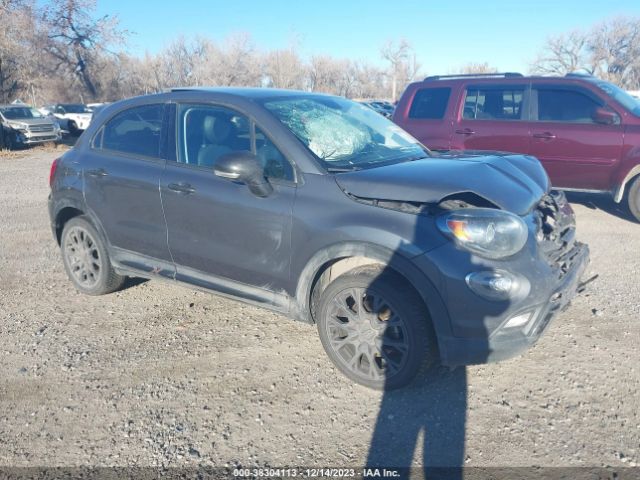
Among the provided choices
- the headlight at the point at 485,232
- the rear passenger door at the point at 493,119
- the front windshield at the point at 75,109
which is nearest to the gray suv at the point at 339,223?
the headlight at the point at 485,232

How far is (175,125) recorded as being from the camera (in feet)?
13.3

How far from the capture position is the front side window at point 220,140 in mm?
3551

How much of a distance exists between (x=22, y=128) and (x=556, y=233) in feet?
70.5

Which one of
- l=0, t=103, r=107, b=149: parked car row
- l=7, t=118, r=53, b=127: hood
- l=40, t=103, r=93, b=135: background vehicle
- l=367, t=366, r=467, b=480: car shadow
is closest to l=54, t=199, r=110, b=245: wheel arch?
l=367, t=366, r=467, b=480: car shadow

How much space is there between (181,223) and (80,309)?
1530 millimetres

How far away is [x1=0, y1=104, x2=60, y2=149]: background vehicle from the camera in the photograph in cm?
2002

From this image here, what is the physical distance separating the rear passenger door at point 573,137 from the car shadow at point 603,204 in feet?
1.16

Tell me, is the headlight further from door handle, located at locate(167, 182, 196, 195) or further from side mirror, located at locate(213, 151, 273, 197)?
door handle, located at locate(167, 182, 196, 195)

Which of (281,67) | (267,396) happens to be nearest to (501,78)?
(267,396)

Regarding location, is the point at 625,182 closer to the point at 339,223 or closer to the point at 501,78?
the point at 501,78

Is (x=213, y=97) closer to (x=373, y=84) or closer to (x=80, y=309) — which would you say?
(x=80, y=309)

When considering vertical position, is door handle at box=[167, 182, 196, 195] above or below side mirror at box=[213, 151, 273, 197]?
below

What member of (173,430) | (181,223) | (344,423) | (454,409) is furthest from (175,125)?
(454,409)

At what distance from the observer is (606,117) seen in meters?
6.91
